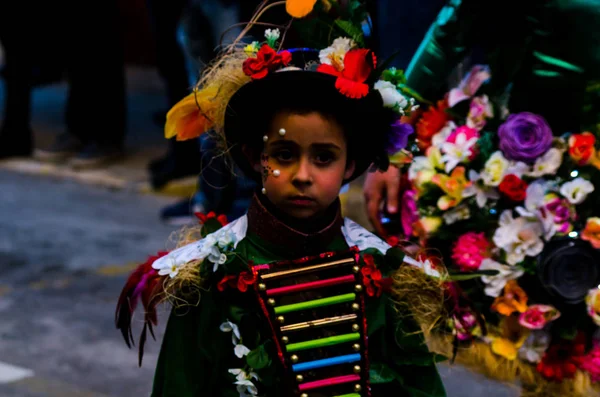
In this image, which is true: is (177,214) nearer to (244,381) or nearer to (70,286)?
(70,286)

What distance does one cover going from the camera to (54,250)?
5.74m

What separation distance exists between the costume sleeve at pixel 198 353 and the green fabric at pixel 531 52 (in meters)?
1.28

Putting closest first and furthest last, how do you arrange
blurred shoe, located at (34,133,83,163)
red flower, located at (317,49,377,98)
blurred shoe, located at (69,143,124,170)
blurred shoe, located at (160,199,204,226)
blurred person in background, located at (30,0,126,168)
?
red flower, located at (317,49,377,98) < blurred shoe, located at (160,199,204,226) < blurred person in background, located at (30,0,126,168) < blurred shoe, located at (69,143,124,170) < blurred shoe, located at (34,133,83,163)

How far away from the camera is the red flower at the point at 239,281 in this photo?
2.38 meters

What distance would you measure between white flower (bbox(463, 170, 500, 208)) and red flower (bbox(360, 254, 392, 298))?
3.04 feet

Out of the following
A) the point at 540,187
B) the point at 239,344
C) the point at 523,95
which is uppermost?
the point at 523,95

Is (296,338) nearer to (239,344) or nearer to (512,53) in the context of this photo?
(239,344)

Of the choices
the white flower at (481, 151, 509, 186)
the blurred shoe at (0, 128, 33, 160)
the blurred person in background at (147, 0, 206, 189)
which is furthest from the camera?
the blurred shoe at (0, 128, 33, 160)

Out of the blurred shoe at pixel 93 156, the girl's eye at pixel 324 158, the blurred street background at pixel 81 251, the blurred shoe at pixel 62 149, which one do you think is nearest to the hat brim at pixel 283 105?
the girl's eye at pixel 324 158

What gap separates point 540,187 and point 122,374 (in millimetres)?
1734

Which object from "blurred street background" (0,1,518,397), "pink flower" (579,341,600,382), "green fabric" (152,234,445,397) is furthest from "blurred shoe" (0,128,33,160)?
"green fabric" (152,234,445,397)

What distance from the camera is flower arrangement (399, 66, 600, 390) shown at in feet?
10.4

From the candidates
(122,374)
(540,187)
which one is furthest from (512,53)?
(122,374)

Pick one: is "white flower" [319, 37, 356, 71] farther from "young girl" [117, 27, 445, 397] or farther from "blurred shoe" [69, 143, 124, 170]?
"blurred shoe" [69, 143, 124, 170]
